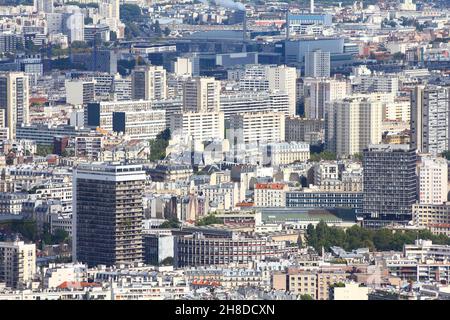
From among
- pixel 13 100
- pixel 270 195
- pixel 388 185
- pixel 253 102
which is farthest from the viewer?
pixel 253 102

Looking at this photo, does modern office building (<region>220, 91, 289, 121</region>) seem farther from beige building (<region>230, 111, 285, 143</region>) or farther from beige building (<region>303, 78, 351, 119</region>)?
beige building (<region>230, 111, 285, 143</region>)

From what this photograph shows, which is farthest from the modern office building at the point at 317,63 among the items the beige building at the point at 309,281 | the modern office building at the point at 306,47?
the beige building at the point at 309,281

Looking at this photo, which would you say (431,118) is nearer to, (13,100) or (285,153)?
(285,153)

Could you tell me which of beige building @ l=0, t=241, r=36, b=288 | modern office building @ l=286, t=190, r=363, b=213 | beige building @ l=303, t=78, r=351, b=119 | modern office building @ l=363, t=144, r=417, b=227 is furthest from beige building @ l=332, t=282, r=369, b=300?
beige building @ l=303, t=78, r=351, b=119

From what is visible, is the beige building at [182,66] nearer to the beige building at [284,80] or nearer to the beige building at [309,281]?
the beige building at [284,80]

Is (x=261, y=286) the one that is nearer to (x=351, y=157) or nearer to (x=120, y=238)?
(x=120, y=238)

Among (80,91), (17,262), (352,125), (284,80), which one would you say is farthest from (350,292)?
(80,91)
